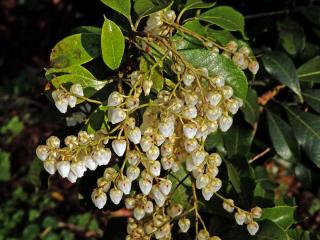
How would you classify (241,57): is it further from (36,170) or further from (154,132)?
(36,170)

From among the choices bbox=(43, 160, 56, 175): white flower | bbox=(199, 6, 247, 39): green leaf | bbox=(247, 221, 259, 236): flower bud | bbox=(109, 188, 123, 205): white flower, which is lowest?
bbox=(247, 221, 259, 236): flower bud

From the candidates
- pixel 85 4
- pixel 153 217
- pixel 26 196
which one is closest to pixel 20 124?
pixel 26 196

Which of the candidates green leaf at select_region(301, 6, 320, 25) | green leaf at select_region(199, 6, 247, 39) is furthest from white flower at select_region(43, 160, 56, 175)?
green leaf at select_region(301, 6, 320, 25)

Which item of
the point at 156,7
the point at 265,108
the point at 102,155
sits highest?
the point at 156,7

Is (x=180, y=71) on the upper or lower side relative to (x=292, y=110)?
upper

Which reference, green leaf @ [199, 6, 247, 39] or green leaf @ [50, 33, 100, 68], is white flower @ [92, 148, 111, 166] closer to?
green leaf @ [50, 33, 100, 68]

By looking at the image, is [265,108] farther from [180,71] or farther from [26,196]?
[26,196]
